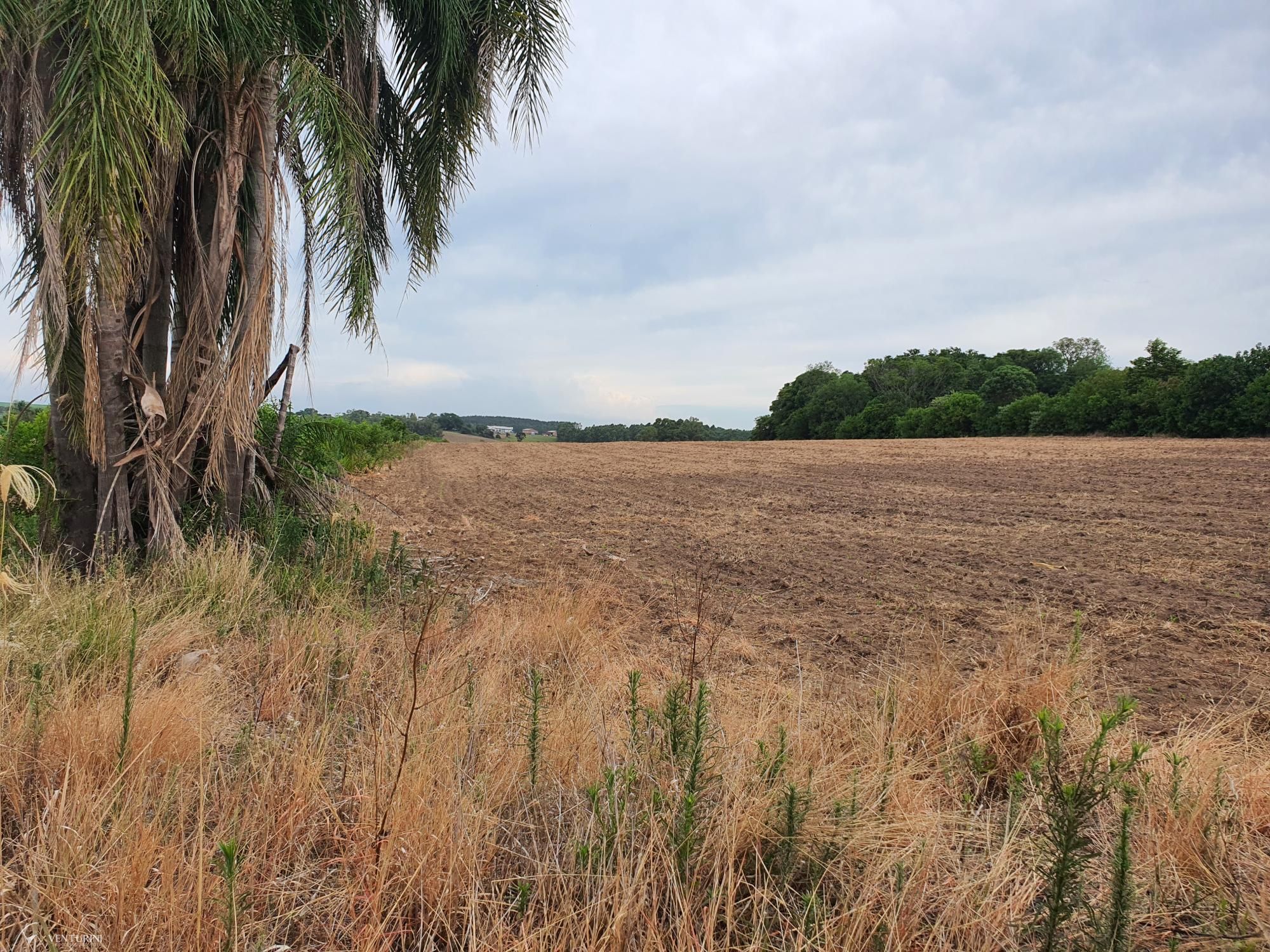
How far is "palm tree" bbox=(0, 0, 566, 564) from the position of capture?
4008 mm

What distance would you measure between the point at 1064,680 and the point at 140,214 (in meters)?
6.53

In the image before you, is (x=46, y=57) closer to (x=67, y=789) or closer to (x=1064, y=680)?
(x=67, y=789)

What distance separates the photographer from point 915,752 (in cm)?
288

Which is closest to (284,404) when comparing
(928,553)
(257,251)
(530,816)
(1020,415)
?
(257,251)

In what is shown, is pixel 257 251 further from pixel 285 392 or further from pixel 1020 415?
pixel 1020 415

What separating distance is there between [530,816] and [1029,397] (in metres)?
53.8

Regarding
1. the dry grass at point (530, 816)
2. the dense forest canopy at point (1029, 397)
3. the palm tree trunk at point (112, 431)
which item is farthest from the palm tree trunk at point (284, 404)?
the dense forest canopy at point (1029, 397)

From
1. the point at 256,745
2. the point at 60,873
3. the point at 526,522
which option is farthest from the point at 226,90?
the point at 526,522

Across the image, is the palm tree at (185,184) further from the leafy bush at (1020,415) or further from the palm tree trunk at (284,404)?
the leafy bush at (1020,415)

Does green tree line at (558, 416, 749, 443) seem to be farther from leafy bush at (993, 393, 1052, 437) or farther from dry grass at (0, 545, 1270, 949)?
dry grass at (0, 545, 1270, 949)

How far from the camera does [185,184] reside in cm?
547

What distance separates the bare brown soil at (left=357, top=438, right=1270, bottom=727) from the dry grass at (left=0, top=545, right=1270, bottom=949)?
1.08 m

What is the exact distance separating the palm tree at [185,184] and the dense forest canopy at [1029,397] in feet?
127

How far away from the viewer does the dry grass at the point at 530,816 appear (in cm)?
167
